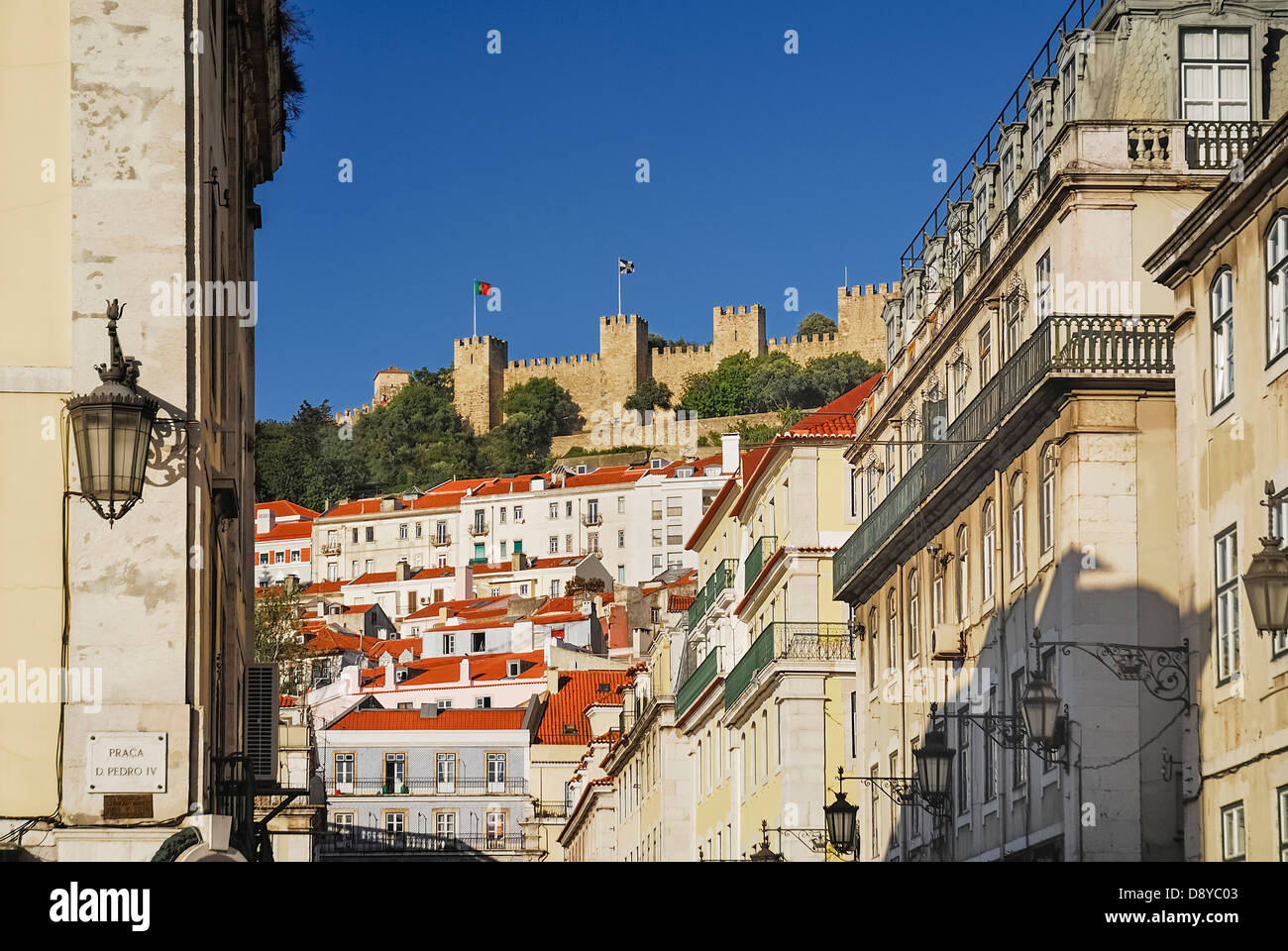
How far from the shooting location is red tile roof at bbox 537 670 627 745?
75.9m

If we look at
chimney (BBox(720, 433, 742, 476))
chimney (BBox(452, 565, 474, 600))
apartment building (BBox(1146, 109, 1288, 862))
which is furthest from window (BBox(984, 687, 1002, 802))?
chimney (BBox(452, 565, 474, 600))

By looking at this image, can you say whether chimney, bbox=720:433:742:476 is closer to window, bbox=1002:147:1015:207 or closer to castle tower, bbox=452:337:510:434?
window, bbox=1002:147:1015:207

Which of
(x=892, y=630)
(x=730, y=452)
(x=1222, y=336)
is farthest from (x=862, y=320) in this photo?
(x=1222, y=336)

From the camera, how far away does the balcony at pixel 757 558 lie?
4441cm

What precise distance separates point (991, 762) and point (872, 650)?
8.57 metres

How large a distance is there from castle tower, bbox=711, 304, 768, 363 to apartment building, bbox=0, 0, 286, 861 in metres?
161

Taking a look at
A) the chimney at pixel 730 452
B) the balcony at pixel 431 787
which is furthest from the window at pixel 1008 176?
the chimney at pixel 730 452

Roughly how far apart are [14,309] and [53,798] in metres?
2.40

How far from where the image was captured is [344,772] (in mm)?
73188

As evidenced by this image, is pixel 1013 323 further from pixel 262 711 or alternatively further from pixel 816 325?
pixel 816 325

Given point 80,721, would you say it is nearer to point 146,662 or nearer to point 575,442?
point 146,662

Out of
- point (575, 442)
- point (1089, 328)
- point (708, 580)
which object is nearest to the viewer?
point (1089, 328)

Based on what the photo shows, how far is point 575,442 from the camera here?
17325 centimetres
